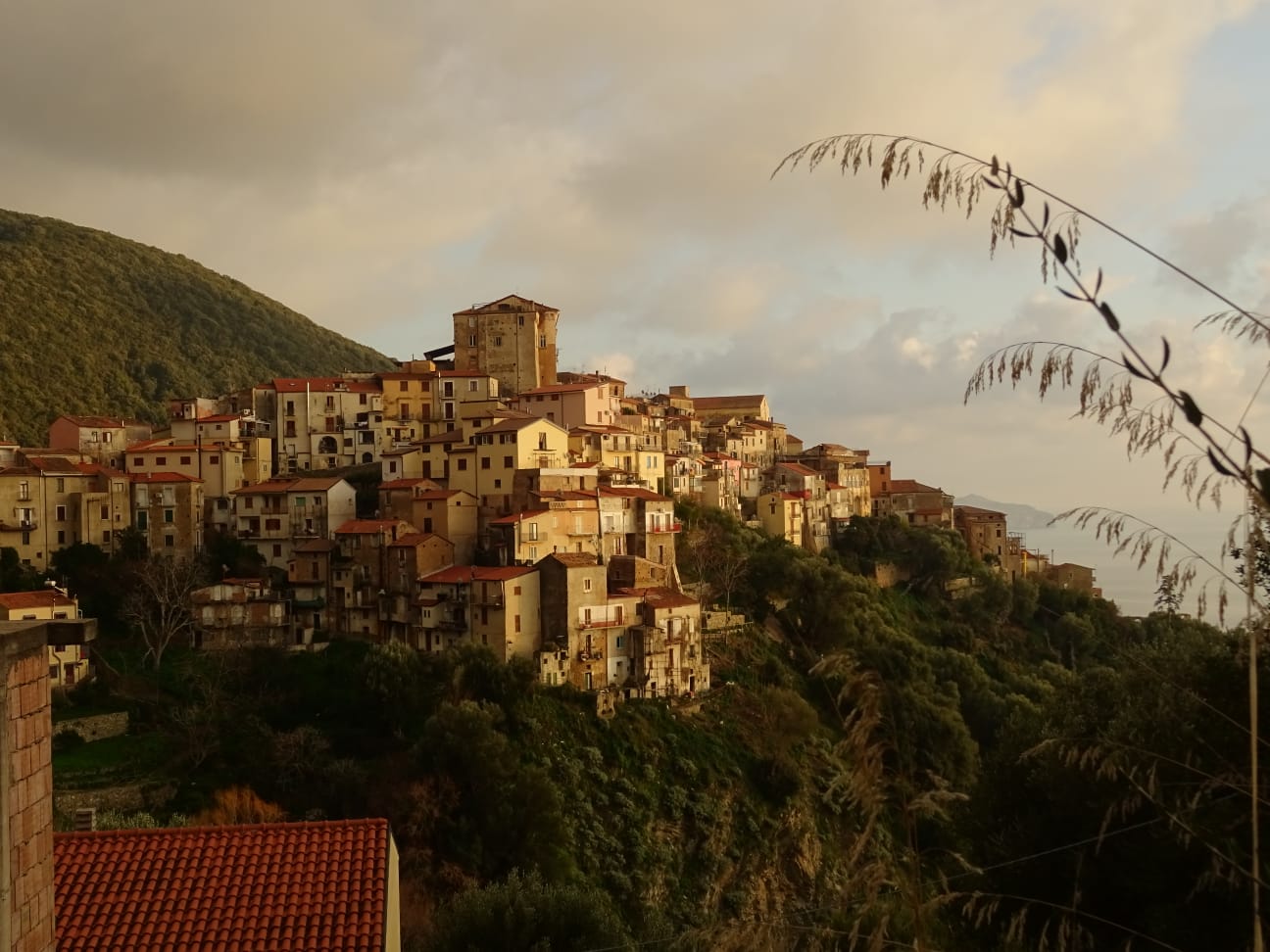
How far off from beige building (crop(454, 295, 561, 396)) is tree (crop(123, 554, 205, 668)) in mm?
22075

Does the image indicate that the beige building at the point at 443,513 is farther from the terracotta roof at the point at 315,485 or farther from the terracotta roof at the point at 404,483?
the terracotta roof at the point at 315,485

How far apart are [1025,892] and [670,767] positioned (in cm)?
2570

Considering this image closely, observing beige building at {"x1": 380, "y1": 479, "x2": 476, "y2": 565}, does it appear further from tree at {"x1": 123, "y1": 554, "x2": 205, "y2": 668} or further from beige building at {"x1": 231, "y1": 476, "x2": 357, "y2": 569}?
tree at {"x1": 123, "y1": 554, "x2": 205, "y2": 668}

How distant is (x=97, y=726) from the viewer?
3441 cm

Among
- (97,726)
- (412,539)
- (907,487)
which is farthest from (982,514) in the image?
(97,726)

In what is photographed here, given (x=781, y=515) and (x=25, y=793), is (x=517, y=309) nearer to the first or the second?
(x=781, y=515)

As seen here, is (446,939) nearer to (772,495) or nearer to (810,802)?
(810,802)

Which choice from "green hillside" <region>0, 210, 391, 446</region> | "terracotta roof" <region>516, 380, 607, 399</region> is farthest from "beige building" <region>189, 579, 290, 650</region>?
"green hillside" <region>0, 210, 391, 446</region>

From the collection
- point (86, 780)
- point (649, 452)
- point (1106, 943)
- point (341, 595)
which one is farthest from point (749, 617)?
point (1106, 943)

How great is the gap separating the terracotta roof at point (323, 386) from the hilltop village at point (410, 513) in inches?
3.9

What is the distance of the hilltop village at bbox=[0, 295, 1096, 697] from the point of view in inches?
1532

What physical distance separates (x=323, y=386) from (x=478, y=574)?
18728mm

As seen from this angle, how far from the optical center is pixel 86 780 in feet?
103

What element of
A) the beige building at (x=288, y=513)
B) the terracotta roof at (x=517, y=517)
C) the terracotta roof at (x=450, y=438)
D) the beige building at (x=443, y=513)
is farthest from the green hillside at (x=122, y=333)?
the terracotta roof at (x=517, y=517)
